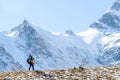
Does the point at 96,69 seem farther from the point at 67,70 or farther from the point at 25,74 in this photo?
the point at 25,74

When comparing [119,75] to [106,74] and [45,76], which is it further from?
[45,76]

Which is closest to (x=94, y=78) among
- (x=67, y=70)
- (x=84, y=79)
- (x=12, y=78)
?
(x=84, y=79)

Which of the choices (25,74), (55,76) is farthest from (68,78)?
(25,74)

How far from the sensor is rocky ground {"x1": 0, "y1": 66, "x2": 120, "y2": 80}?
45.3 metres

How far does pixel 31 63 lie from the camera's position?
51062 mm

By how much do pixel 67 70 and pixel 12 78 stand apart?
6041 millimetres

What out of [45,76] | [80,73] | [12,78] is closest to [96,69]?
[80,73]

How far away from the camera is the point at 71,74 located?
154ft

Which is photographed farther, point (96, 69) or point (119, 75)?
point (96, 69)

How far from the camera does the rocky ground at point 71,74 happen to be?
4531 centimetres

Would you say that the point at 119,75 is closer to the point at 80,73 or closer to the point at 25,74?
the point at 80,73

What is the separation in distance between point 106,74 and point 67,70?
161 inches

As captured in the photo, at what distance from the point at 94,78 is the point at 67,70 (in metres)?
4.10

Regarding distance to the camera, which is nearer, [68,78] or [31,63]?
[68,78]
